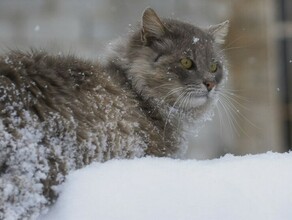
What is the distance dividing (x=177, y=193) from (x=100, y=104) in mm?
460

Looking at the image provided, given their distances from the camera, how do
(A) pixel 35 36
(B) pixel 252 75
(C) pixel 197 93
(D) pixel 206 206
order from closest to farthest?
(D) pixel 206 206 → (C) pixel 197 93 → (A) pixel 35 36 → (B) pixel 252 75

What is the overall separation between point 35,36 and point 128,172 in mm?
3550

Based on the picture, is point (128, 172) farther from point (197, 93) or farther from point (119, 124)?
point (197, 93)

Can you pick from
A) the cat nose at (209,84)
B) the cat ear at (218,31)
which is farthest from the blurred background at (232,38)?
the cat nose at (209,84)

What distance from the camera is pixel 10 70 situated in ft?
5.04

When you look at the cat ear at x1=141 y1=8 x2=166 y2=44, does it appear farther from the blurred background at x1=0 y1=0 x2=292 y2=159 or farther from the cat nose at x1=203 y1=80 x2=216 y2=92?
the blurred background at x1=0 y1=0 x2=292 y2=159

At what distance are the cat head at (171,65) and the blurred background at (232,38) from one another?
2477 mm

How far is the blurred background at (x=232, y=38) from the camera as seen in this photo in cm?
481

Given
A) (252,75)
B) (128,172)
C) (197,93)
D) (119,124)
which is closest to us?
(128,172)

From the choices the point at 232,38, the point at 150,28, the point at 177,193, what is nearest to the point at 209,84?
the point at 150,28

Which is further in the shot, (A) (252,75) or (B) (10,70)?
(A) (252,75)

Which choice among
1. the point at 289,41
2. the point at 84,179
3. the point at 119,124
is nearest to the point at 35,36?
the point at 289,41

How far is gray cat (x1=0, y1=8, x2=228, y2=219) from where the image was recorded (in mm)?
1399

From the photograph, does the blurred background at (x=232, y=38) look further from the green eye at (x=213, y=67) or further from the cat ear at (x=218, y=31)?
the green eye at (x=213, y=67)
